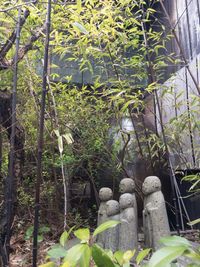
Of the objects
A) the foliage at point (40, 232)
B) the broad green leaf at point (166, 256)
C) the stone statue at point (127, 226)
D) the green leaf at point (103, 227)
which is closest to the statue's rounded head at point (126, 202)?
the stone statue at point (127, 226)

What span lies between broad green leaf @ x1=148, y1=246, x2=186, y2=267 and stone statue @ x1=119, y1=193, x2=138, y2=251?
1.83 meters

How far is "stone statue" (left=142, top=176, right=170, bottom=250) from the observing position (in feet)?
7.75

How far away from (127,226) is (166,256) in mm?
1947

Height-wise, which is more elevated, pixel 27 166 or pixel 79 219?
pixel 27 166

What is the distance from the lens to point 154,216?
2.40m

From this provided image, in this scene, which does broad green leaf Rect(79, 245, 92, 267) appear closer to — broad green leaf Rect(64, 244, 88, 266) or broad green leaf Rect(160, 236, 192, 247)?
broad green leaf Rect(64, 244, 88, 266)

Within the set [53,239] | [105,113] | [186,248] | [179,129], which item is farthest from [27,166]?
[186,248]

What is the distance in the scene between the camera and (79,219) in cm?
347

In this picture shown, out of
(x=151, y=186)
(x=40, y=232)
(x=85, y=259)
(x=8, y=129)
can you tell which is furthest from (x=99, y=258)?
(x=40, y=232)

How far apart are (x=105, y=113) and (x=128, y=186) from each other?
1.32 metres

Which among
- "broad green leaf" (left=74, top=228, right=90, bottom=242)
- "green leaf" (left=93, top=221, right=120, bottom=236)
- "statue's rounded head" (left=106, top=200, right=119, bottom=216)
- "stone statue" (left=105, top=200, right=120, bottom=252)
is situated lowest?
"stone statue" (left=105, top=200, right=120, bottom=252)

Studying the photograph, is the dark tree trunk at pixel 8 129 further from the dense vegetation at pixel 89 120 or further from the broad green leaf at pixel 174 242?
the broad green leaf at pixel 174 242

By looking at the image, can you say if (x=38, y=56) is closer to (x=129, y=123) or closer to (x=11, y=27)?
(x=11, y=27)

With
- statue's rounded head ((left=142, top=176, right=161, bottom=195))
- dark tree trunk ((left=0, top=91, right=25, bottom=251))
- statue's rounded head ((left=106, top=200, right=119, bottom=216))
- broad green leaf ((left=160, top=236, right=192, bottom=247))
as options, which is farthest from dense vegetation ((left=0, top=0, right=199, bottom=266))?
broad green leaf ((left=160, top=236, right=192, bottom=247))
